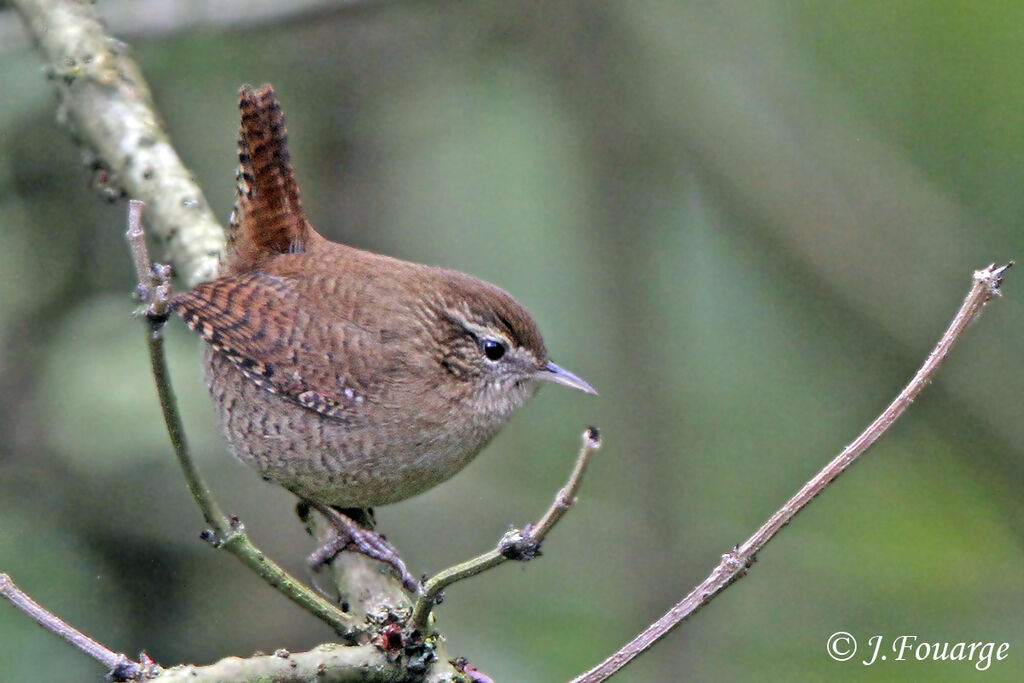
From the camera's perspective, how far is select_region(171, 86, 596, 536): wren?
317 cm

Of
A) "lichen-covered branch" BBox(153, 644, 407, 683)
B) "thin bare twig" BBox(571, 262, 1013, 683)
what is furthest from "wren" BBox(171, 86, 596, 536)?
"thin bare twig" BBox(571, 262, 1013, 683)

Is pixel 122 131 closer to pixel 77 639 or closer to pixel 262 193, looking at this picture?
pixel 262 193

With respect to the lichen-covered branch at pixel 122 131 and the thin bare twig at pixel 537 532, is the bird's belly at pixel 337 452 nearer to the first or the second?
the lichen-covered branch at pixel 122 131

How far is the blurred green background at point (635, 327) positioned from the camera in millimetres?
3871

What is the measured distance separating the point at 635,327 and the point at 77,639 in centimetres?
278

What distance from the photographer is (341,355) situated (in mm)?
3275

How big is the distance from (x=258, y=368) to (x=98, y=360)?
107cm

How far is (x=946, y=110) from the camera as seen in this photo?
4637 millimetres

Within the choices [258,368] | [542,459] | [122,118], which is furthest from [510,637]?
[122,118]

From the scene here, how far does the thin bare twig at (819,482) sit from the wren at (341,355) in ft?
4.24

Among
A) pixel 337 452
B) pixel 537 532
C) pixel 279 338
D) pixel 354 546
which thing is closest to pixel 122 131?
pixel 279 338

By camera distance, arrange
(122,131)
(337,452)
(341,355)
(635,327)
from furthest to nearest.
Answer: (635,327) < (122,131) < (341,355) < (337,452)

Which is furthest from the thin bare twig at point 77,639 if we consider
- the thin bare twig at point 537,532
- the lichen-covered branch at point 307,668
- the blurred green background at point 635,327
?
the blurred green background at point 635,327

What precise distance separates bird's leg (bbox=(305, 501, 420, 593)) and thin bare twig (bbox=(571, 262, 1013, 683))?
1210 mm
